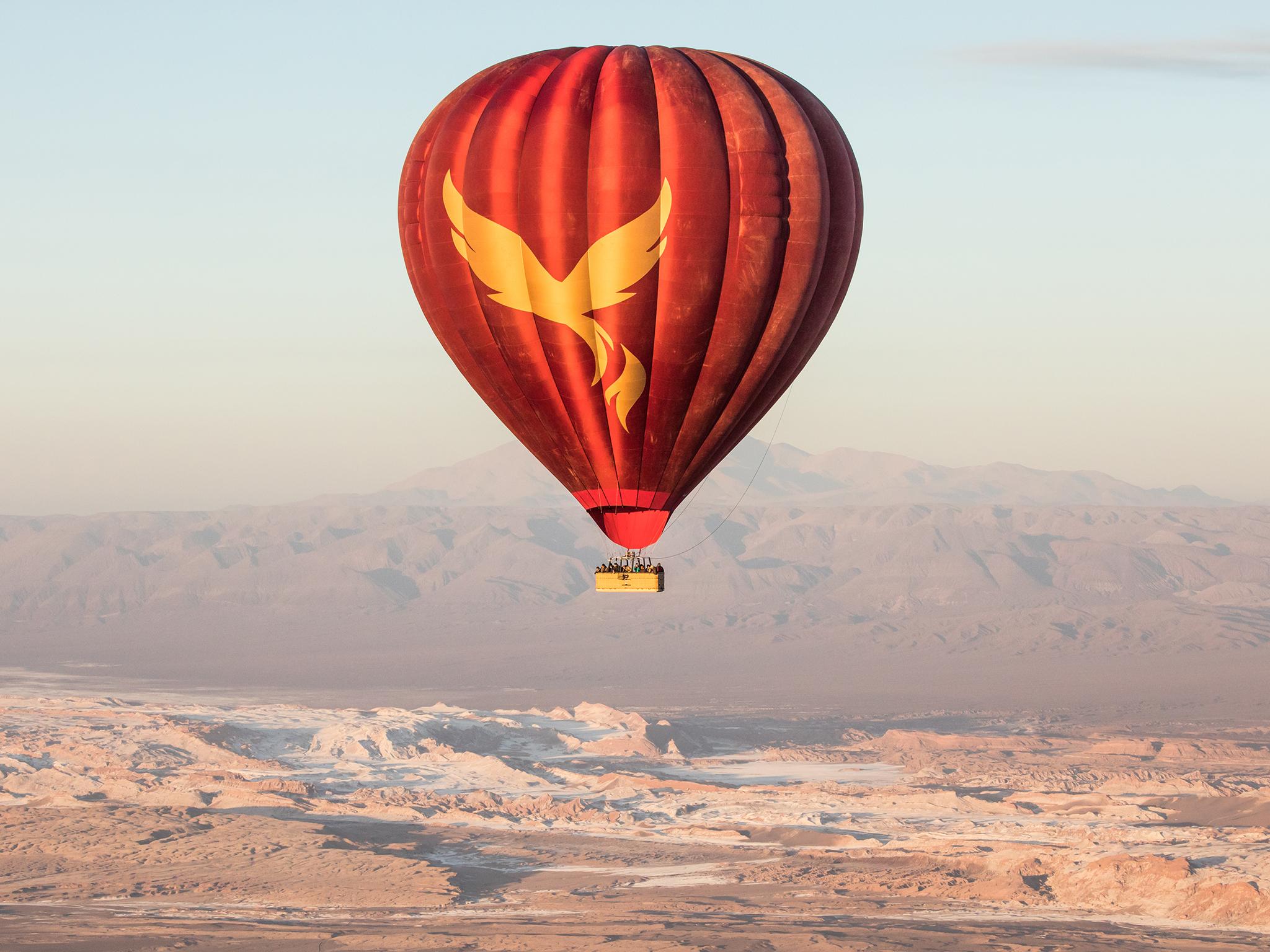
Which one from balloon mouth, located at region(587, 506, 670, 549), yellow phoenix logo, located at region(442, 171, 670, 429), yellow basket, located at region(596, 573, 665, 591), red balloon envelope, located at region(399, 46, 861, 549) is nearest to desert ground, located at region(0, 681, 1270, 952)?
balloon mouth, located at region(587, 506, 670, 549)

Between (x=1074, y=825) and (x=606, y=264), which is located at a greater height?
(x=606, y=264)

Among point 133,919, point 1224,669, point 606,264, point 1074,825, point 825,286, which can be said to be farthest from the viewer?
point 1224,669

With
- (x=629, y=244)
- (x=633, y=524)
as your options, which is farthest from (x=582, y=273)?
(x=633, y=524)

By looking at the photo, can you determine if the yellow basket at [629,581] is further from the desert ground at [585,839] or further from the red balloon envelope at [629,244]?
the desert ground at [585,839]

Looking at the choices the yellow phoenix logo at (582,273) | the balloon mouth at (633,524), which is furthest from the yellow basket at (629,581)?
the yellow phoenix logo at (582,273)

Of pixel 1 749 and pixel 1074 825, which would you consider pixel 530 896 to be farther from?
pixel 1 749

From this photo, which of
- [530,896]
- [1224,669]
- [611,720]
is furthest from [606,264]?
[1224,669]

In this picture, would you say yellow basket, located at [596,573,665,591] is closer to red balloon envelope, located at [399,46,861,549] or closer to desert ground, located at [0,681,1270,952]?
red balloon envelope, located at [399,46,861,549]

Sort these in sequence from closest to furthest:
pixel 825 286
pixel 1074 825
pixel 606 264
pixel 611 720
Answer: pixel 606 264
pixel 825 286
pixel 1074 825
pixel 611 720
